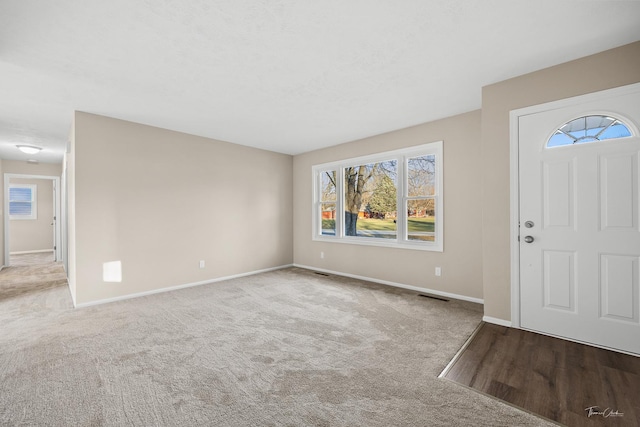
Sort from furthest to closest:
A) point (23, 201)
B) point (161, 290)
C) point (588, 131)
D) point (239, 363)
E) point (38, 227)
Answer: point (38, 227), point (23, 201), point (161, 290), point (588, 131), point (239, 363)

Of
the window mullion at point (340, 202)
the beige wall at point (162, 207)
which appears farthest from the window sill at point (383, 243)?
the beige wall at point (162, 207)

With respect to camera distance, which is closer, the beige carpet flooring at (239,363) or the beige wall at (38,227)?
the beige carpet flooring at (239,363)

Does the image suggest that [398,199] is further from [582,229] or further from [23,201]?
[23,201]

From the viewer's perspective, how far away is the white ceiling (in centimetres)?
191

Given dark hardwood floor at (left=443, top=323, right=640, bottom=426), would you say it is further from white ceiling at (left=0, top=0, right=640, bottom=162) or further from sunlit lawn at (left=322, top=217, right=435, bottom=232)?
white ceiling at (left=0, top=0, right=640, bottom=162)

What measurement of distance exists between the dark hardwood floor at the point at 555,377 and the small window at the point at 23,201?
36.7 ft

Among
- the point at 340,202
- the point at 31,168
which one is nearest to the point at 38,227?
the point at 31,168

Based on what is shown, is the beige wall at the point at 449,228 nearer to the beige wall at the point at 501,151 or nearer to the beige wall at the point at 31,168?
the beige wall at the point at 501,151

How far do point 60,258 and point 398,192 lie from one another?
8.38 m

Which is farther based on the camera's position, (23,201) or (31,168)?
(23,201)

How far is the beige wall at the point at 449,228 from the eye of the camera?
3.79m

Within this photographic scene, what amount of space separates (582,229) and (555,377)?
1.37 metres

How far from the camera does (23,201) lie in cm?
791

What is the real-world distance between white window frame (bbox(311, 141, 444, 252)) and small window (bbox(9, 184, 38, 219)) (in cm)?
Answer: 849
